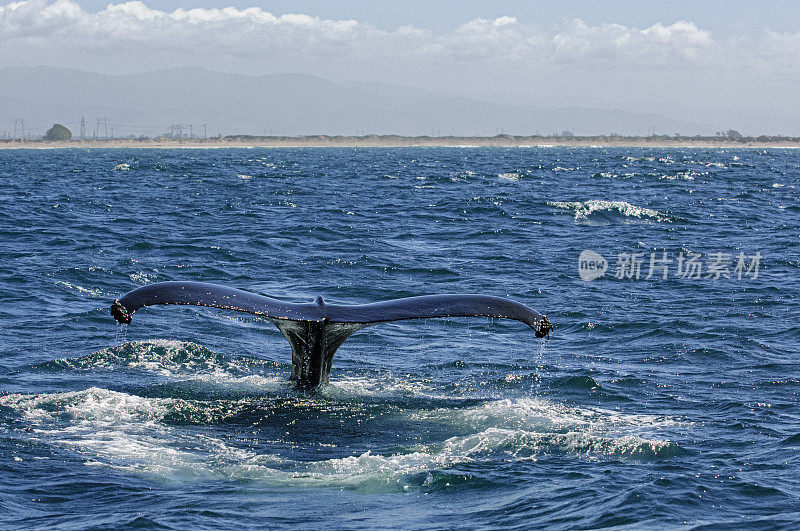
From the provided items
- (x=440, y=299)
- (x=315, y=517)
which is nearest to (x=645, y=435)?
(x=440, y=299)

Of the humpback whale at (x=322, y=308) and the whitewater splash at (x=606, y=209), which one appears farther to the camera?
the whitewater splash at (x=606, y=209)

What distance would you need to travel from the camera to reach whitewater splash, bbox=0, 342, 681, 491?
8422 mm

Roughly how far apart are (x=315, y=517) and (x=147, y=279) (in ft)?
41.1

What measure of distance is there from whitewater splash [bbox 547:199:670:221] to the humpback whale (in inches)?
965

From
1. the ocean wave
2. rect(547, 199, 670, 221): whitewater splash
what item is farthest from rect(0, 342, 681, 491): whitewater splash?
rect(547, 199, 670, 221): whitewater splash

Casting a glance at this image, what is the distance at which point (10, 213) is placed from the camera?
31297mm

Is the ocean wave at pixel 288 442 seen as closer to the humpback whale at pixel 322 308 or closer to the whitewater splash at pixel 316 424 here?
the whitewater splash at pixel 316 424

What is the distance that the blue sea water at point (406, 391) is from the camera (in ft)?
25.1

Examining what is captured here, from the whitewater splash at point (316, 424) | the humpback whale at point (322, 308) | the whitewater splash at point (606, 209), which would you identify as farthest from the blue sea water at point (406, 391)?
the whitewater splash at point (606, 209)

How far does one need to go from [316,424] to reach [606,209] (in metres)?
27.2

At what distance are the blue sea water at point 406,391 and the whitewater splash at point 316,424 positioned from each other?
0.03 meters

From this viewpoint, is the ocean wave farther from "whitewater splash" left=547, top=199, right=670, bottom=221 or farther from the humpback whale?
"whitewater splash" left=547, top=199, right=670, bottom=221

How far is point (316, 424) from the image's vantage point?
976 centimetres

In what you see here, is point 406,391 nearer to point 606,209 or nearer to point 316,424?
point 316,424
